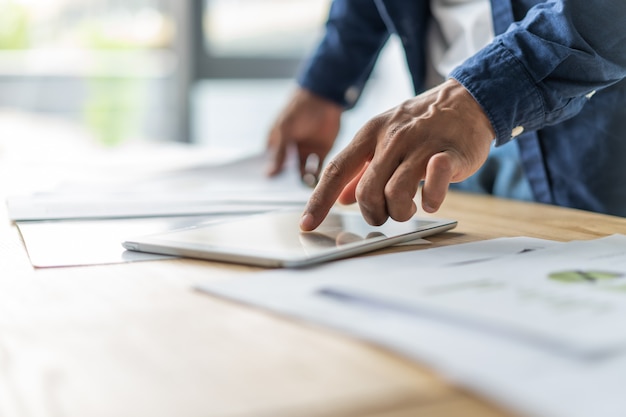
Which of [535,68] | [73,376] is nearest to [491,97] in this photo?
[535,68]

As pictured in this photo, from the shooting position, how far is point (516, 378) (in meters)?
0.33

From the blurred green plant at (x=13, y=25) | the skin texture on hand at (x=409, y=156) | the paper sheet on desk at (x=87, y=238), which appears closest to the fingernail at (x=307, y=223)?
the skin texture on hand at (x=409, y=156)

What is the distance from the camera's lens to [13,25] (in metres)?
3.20

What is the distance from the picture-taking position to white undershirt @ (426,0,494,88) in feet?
3.70

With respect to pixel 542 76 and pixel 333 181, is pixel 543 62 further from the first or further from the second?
pixel 333 181

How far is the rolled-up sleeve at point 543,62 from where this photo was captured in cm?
74

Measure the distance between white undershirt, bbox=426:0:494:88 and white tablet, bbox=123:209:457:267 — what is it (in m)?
0.48

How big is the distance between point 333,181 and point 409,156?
0.24 feet

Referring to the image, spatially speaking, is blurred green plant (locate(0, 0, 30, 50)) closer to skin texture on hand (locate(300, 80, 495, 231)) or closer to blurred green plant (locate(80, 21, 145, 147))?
blurred green plant (locate(80, 21, 145, 147))

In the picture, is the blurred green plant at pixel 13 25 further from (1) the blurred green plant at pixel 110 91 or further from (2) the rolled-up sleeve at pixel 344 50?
(2) the rolled-up sleeve at pixel 344 50

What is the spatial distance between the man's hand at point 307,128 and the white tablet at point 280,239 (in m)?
0.61

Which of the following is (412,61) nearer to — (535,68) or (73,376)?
(535,68)

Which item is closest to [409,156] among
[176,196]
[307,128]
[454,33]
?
[176,196]

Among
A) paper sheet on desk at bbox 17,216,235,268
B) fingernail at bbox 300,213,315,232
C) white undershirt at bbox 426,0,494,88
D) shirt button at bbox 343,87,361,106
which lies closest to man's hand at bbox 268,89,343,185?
shirt button at bbox 343,87,361,106
